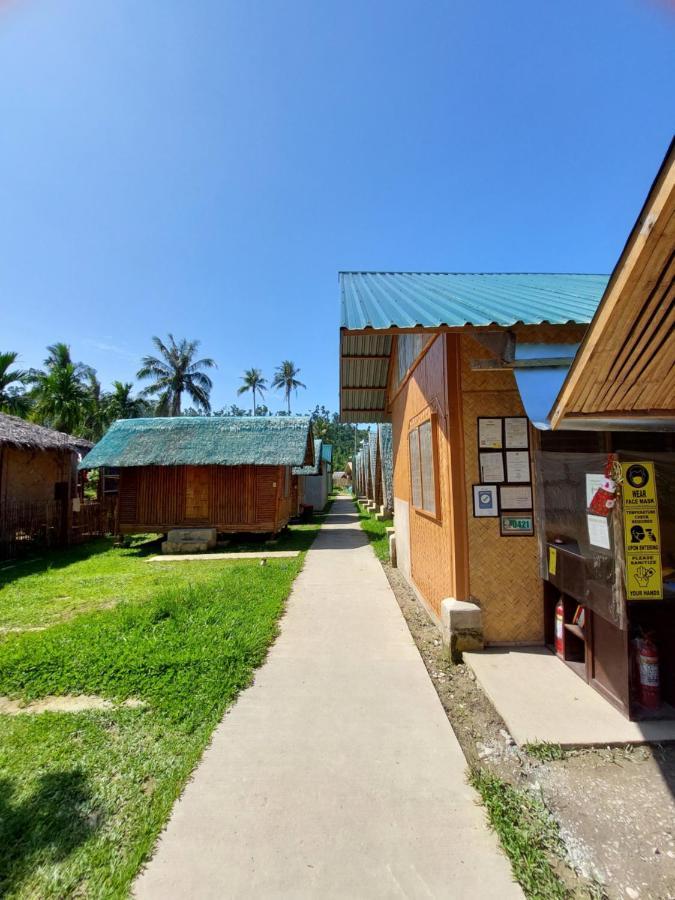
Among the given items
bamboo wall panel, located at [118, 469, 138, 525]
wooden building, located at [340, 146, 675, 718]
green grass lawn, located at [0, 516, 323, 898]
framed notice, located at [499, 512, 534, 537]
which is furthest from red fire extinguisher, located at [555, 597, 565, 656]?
bamboo wall panel, located at [118, 469, 138, 525]

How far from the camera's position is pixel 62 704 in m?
3.66

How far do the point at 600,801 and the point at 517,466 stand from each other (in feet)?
9.57

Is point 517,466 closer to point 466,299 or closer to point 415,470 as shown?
point 415,470

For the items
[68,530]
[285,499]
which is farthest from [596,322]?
[68,530]

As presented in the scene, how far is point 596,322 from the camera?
238 centimetres

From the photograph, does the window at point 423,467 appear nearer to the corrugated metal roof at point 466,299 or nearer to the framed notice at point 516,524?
the framed notice at point 516,524

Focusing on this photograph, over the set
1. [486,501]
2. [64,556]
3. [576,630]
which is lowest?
[64,556]

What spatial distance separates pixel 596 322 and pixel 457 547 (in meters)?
2.79

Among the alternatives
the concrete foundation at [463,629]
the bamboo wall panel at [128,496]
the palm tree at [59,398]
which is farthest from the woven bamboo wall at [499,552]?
the palm tree at [59,398]

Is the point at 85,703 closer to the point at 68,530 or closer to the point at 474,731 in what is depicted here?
the point at 474,731

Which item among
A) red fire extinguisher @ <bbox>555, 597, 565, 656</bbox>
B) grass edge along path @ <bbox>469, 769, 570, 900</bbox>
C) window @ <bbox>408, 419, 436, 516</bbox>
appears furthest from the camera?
window @ <bbox>408, 419, 436, 516</bbox>

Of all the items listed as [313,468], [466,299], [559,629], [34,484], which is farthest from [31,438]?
[559,629]

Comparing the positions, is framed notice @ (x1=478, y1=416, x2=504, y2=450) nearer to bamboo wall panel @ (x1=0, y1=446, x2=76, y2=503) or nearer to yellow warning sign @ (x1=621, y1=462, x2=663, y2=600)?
yellow warning sign @ (x1=621, y1=462, x2=663, y2=600)

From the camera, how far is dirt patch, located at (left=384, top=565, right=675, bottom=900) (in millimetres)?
1924
